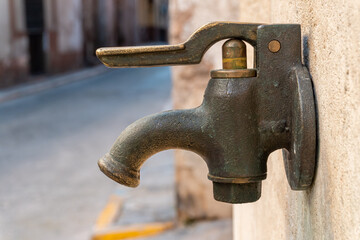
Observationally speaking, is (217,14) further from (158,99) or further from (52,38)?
(52,38)

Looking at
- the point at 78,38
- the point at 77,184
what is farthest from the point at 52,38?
the point at 77,184

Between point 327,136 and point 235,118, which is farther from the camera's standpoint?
point 235,118

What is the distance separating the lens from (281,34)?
68cm

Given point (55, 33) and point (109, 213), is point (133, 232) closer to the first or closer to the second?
point (109, 213)

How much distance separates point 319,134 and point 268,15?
443mm

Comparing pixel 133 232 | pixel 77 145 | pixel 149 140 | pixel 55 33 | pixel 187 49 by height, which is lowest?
pixel 77 145

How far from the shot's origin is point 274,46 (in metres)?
0.69

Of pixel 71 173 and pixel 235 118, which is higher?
pixel 235 118

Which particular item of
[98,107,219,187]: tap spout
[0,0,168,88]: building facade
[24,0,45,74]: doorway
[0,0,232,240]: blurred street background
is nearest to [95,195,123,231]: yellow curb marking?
[0,0,232,240]: blurred street background

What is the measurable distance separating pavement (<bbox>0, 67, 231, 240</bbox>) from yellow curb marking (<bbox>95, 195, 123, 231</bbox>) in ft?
0.13

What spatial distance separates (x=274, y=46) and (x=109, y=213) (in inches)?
127

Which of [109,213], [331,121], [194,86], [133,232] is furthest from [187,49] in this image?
[109,213]

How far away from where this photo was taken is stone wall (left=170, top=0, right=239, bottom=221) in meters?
3.12

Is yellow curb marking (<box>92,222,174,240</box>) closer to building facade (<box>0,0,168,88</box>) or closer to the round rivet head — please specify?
the round rivet head
